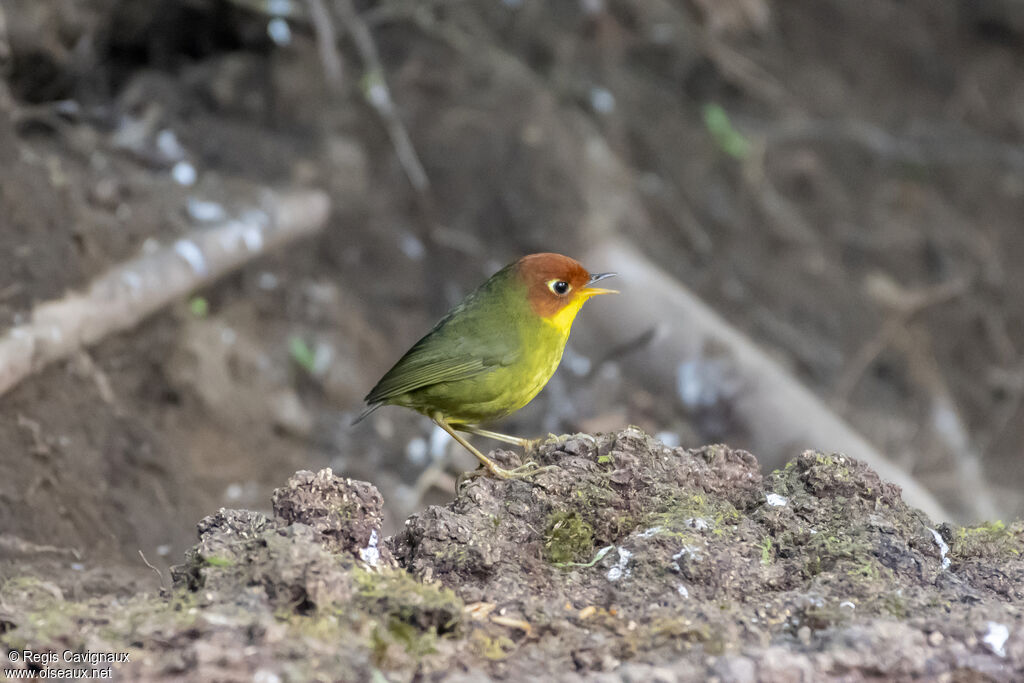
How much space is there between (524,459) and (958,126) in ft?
25.4

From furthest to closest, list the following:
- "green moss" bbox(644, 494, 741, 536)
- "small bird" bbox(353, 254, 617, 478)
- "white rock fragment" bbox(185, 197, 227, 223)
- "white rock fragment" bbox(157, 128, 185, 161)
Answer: "white rock fragment" bbox(157, 128, 185, 161) < "white rock fragment" bbox(185, 197, 227, 223) < "small bird" bbox(353, 254, 617, 478) < "green moss" bbox(644, 494, 741, 536)

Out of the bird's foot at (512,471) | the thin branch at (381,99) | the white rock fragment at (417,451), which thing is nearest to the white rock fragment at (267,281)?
the thin branch at (381,99)

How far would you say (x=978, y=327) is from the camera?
834 centimetres

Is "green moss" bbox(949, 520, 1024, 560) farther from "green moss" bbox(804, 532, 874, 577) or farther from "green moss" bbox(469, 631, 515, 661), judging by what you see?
"green moss" bbox(469, 631, 515, 661)

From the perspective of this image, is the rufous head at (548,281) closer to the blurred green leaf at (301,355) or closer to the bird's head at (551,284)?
the bird's head at (551,284)

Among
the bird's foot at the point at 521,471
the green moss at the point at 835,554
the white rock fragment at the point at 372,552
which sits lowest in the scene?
the white rock fragment at the point at 372,552

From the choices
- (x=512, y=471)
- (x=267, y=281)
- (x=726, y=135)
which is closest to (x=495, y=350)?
(x=512, y=471)

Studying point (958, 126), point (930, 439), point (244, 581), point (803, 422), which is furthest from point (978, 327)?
point (244, 581)

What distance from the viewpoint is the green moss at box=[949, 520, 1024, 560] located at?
2.78 m

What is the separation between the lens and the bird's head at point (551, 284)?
12.5 feet

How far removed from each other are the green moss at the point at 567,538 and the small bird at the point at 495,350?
33.3 inches

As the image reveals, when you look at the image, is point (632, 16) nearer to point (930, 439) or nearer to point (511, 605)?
point (930, 439)

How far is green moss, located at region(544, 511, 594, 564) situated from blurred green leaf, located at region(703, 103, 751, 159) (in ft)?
20.5

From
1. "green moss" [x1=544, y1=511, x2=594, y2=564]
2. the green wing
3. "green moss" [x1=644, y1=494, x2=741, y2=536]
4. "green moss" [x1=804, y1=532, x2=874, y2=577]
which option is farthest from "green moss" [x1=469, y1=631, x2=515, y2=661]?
the green wing
